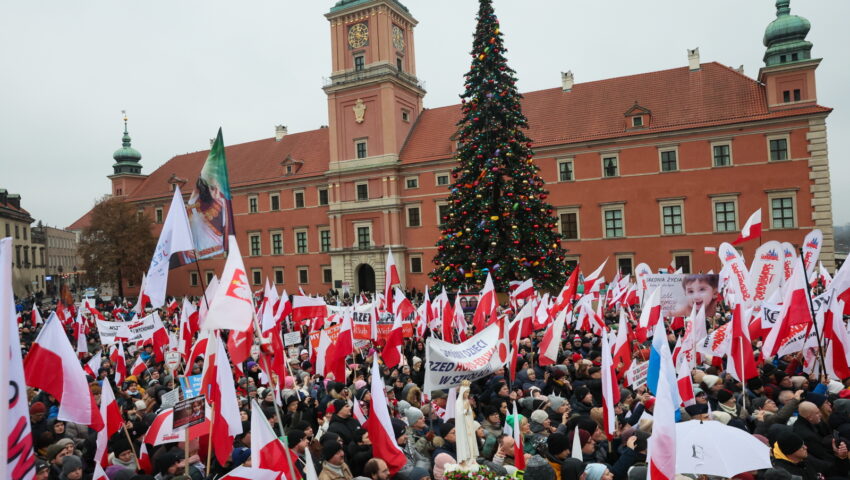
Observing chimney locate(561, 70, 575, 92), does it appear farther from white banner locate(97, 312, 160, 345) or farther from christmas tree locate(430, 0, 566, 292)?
white banner locate(97, 312, 160, 345)

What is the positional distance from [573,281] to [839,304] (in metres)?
7.49

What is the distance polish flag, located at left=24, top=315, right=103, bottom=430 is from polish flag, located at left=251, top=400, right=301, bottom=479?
1995 millimetres

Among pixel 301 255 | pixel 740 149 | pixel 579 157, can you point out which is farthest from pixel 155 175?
pixel 740 149

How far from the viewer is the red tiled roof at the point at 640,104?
112 feet

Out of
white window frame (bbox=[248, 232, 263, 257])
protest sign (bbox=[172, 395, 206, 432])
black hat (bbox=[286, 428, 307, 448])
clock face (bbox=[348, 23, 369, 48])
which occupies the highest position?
clock face (bbox=[348, 23, 369, 48])

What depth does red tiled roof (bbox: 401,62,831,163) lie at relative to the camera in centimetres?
Result: 3416

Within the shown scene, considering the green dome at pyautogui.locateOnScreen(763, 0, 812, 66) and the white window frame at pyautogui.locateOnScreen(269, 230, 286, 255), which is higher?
the green dome at pyautogui.locateOnScreen(763, 0, 812, 66)

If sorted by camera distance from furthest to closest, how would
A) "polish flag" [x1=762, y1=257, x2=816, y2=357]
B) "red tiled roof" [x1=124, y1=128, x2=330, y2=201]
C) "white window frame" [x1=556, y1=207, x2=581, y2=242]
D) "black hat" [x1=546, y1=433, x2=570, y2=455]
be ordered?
"red tiled roof" [x1=124, y1=128, x2=330, y2=201] → "white window frame" [x1=556, y1=207, x2=581, y2=242] → "polish flag" [x1=762, y1=257, x2=816, y2=357] → "black hat" [x1=546, y1=433, x2=570, y2=455]

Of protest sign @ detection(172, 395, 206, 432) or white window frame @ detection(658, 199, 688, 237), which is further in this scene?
white window frame @ detection(658, 199, 688, 237)

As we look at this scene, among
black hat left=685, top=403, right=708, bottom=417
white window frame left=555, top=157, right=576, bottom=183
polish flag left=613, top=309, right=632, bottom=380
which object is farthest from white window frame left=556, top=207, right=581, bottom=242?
black hat left=685, top=403, right=708, bottom=417

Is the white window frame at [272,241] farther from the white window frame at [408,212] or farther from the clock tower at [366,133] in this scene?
the white window frame at [408,212]

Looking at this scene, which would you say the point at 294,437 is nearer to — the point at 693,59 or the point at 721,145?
the point at 721,145

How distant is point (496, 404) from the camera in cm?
818

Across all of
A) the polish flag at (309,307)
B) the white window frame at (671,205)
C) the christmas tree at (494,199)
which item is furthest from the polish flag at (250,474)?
the white window frame at (671,205)
